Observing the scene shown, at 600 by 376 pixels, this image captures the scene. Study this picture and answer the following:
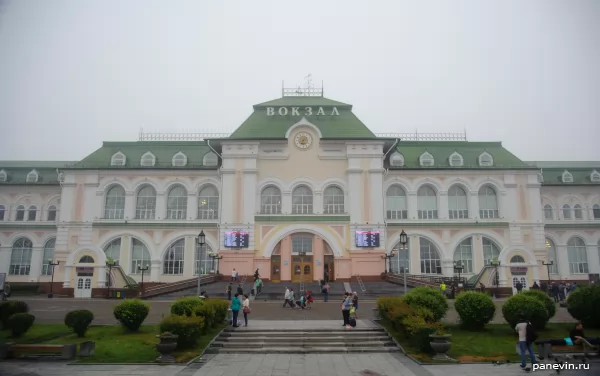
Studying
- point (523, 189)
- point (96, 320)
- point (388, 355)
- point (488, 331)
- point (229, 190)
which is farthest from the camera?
point (523, 189)

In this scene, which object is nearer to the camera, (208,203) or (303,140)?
(303,140)

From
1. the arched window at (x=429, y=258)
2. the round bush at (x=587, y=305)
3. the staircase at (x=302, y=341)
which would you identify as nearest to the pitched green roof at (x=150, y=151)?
the arched window at (x=429, y=258)

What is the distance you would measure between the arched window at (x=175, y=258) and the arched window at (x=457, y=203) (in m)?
26.0

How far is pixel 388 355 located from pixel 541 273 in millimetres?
34128

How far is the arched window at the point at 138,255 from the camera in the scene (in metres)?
44.3

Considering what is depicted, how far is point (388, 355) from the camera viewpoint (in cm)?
1622

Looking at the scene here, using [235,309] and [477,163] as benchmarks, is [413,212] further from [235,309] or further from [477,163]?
[235,309]

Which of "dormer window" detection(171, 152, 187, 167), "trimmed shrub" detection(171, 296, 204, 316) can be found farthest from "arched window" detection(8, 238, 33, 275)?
"trimmed shrub" detection(171, 296, 204, 316)

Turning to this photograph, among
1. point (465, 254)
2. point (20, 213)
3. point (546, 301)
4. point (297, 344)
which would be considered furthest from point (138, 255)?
point (546, 301)

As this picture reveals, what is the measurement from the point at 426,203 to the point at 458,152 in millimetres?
6804

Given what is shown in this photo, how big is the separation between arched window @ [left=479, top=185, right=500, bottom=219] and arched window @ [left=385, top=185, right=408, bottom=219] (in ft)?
24.2

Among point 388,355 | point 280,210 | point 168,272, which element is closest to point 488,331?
point 388,355

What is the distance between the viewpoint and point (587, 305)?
18.6 metres

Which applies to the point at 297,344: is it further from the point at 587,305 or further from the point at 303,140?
the point at 303,140
